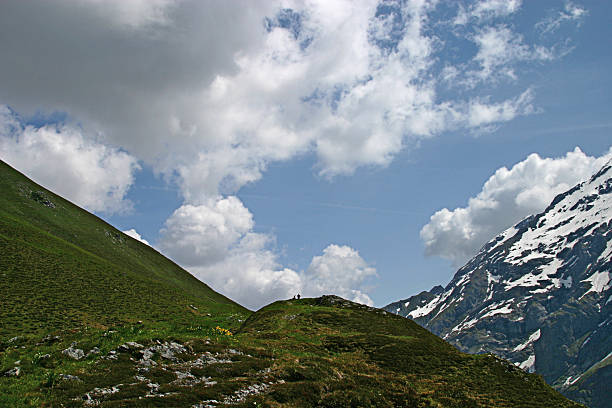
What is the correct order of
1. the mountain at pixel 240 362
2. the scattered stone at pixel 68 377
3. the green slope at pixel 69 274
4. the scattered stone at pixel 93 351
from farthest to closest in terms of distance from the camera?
the green slope at pixel 69 274, the scattered stone at pixel 93 351, the mountain at pixel 240 362, the scattered stone at pixel 68 377

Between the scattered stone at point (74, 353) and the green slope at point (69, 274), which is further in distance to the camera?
the green slope at point (69, 274)

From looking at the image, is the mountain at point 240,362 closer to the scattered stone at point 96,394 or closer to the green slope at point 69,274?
the scattered stone at point 96,394

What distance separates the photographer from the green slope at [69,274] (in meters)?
64.1

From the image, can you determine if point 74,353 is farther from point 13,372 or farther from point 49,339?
point 49,339

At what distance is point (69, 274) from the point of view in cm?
8469

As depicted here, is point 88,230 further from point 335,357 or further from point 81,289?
point 335,357

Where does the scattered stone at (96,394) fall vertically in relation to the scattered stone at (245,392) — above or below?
below

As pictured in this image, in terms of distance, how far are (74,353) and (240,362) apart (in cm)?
1089

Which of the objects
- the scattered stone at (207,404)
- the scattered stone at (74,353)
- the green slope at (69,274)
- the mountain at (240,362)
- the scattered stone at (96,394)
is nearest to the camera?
the scattered stone at (96,394)

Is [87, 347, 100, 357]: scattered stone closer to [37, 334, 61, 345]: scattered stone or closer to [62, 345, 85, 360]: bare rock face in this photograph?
[62, 345, 85, 360]: bare rock face

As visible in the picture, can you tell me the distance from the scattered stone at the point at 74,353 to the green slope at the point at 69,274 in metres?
35.1

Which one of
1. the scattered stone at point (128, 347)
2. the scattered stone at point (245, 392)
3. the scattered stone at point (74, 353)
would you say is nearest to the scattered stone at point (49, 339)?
the scattered stone at point (74, 353)

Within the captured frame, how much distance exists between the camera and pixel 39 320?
5841 centimetres

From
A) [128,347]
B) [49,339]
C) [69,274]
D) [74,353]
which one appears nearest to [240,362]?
[128,347]
